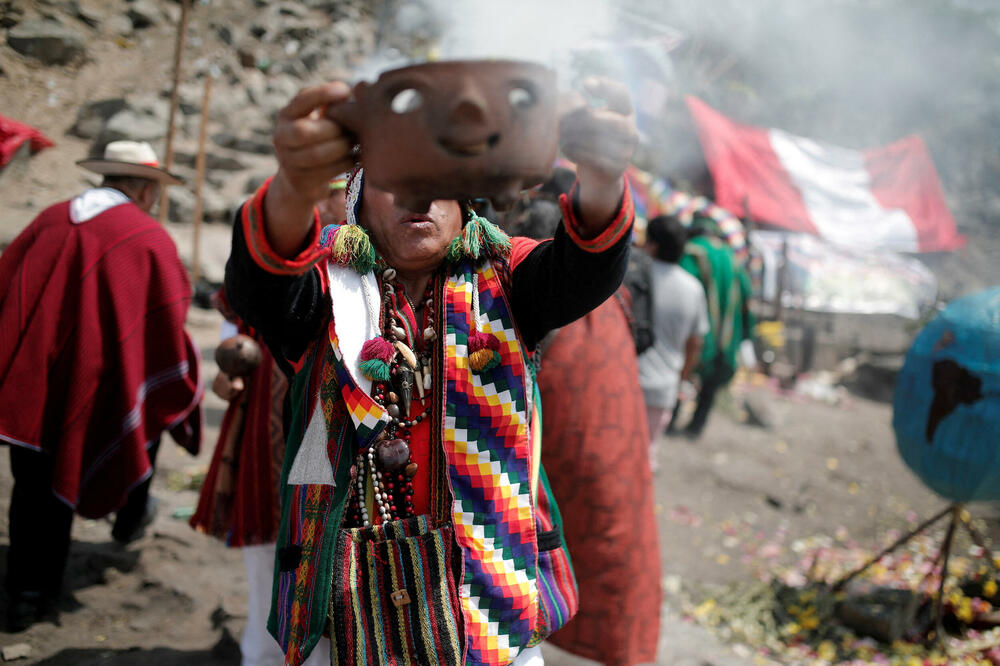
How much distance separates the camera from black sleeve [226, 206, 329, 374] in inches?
50.7

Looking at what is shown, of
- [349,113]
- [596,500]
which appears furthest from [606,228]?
[596,500]

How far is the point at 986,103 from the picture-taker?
64.0 feet

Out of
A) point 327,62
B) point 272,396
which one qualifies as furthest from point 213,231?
point 272,396

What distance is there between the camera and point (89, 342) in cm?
296

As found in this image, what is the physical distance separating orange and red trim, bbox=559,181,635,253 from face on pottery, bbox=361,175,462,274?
0.37 m

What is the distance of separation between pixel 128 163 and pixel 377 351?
7.60 ft

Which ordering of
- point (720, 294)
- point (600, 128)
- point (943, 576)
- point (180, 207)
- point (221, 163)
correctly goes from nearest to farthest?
point (600, 128) → point (943, 576) → point (720, 294) → point (180, 207) → point (221, 163)

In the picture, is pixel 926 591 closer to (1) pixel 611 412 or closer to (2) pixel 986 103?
(1) pixel 611 412

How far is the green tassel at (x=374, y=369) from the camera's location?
1505 millimetres

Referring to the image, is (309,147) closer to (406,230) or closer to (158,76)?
(406,230)

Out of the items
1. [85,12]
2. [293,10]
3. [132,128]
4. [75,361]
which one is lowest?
[132,128]

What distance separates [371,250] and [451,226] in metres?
0.21

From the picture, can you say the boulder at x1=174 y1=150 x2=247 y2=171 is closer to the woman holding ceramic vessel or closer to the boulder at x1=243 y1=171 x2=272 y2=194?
the boulder at x1=243 y1=171 x2=272 y2=194

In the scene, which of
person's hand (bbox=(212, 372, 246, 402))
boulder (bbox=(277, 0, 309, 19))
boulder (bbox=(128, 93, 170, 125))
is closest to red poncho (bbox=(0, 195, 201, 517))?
person's hand (bbox=(212, 372, 246, 402))
